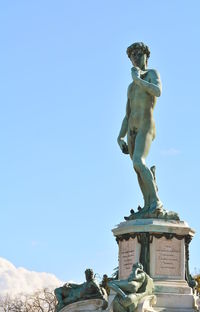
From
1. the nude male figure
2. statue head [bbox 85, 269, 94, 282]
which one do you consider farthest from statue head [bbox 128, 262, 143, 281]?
statue head [bbox 85, 269, 94, 282]

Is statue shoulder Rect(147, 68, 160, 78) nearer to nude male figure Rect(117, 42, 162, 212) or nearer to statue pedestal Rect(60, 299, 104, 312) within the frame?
nude male figure Rect(117, 42, 162, 212)

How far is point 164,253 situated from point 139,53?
5148mm

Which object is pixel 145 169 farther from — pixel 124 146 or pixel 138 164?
pixel 124 146

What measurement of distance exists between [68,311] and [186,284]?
3.06m

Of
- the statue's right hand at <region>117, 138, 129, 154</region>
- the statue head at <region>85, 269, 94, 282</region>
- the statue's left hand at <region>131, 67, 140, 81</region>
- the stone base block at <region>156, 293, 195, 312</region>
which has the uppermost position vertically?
the statue's left hand at <region>131, 67, 140, 81</region>

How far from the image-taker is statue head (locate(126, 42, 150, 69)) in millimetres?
20188

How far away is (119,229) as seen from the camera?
1883cm

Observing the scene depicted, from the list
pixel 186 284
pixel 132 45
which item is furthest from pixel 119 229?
pixel 132 45

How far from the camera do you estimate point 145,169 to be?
19.2 m

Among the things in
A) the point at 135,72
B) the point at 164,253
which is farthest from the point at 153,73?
the point at 164,253

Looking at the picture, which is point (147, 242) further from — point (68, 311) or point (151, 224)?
point (68, 311)

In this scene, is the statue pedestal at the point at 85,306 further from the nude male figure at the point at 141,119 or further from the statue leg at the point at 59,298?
the nude male figure at the point at 141,119

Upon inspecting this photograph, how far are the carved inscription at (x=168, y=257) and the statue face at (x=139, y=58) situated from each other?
460 cm

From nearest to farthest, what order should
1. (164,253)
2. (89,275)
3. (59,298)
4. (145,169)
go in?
(164,253) → (145,169) → (89,275) → (59,298)
